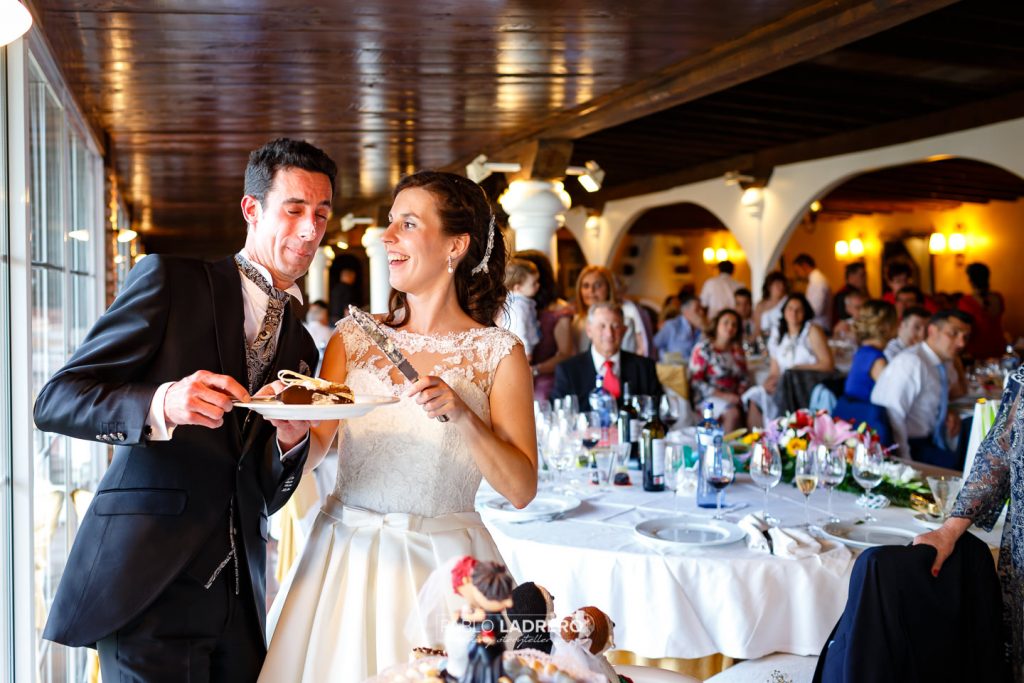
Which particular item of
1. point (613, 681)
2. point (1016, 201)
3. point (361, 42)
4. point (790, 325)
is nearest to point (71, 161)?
point (361, 42)

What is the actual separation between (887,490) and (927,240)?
561 inches

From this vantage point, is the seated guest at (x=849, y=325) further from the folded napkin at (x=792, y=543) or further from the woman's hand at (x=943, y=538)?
the woman's hand at (x=943, y=538)

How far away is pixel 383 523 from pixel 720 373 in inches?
226

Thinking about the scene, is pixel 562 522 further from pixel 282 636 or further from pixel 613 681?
pixel 613 681

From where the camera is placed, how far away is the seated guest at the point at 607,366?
4.83 m

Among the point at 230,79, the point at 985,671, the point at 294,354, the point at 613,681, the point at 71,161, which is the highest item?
the point at 230,79

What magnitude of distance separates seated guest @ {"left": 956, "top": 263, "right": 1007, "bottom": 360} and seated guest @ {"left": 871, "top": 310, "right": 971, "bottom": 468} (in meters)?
3.78

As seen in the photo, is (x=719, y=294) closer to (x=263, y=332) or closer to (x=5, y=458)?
(x=5, y=458)

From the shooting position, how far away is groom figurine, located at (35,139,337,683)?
70.4 inches

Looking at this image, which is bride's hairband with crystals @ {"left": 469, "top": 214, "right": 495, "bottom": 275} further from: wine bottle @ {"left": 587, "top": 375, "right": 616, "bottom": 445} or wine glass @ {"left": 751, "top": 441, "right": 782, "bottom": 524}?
wine bottle @ {"left": 587, "top": 375, "right": 616, "bottom": 445}

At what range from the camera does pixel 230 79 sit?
508cm

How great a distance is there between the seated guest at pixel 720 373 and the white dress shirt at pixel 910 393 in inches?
73.0

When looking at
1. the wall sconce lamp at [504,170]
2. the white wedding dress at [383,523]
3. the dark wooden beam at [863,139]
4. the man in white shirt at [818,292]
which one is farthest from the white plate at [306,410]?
the man in white shirt at [818,292]

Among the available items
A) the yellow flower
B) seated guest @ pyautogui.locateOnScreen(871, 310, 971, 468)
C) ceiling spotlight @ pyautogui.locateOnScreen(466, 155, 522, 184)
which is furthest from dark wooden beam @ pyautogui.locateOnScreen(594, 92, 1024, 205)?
the yellow flower
